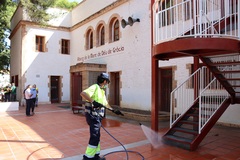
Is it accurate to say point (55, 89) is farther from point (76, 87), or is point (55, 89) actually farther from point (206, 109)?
point (206, 109)

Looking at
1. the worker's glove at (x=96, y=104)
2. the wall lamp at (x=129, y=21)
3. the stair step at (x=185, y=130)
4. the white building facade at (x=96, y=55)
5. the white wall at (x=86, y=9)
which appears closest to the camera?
the worker's glove at (x=96, y=104)

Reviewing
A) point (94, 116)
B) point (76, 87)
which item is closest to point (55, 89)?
point (76, 87)

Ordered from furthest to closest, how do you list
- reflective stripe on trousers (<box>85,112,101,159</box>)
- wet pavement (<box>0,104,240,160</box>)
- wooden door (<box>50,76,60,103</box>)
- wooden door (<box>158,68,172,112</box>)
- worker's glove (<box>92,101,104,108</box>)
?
1. wooden door (<box>50,76,60,103</box>)
2. wooden door (<box>158,68,172,112</box>)
3. wet pavement (<box>0,104,240,160</box>)
4. reflective stripe on trousers (<box>85,112,101,159</box>)
5. worker's glove (<box>92,101,104,108</box>)

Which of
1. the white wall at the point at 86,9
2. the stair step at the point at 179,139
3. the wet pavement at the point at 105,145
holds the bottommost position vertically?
the wet pavement at the point at 105,145

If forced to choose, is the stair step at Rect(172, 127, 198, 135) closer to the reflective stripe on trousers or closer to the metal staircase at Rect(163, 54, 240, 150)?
the metal staircase at Rect(163, 54, 240, 150)

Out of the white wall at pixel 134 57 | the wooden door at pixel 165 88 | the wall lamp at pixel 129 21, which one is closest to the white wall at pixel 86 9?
the white wall at pixel 134 57

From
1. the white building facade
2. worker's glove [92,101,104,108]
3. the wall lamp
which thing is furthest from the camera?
the wall lamp

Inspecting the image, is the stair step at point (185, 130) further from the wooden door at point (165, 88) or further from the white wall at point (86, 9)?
the white wall at point (86, 9)

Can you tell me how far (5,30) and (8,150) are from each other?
65.0ft

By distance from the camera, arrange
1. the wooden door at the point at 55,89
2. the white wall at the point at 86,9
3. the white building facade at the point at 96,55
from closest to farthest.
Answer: the white building facade at the point at 96,55 < the white wall at the point at 86,9 < the wooden door at the point at 55,89

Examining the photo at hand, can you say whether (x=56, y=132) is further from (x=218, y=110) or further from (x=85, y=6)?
(x=85, y=6)

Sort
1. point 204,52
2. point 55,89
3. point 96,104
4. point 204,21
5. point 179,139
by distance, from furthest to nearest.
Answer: point 55,89 < point 204,21 < point 179,139 < point 204,52 < point 96,104

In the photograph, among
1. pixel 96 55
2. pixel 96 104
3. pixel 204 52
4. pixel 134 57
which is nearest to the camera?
pixel 96 104

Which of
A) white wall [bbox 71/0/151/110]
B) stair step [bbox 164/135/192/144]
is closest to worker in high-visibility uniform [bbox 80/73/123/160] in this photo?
stair step [bbox 164/135/192/144]
